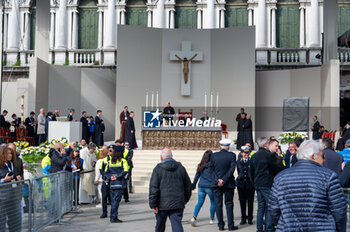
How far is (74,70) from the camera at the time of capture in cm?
2534

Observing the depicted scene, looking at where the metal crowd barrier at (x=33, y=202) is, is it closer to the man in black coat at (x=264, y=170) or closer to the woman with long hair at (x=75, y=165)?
the woman with long hair at (x=75, y=165)

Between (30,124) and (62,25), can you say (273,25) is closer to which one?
(62,25)

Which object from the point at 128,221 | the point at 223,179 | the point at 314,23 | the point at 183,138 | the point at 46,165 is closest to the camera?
the point at 223,179

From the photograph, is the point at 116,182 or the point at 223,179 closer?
the point at 223,179

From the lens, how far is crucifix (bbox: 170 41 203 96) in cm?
2492

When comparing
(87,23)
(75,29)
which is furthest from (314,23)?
(75,29)

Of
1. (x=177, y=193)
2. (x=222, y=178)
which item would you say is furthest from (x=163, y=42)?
(x=177, y=193)

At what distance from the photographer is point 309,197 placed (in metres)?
4.50

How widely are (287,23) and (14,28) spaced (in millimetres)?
16608

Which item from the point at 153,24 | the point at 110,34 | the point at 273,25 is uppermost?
the point at 153,24

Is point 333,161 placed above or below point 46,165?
above

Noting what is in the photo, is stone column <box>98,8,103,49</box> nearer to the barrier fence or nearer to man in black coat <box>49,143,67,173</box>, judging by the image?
man in black coat <box>49,143,67,173</box>

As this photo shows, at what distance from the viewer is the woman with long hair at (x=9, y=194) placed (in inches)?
272

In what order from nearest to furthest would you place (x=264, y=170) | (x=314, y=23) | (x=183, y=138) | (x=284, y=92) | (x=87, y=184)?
(x=264, y=170)
(x=87, y=184)
(x=183, y=138)
(x=284, y=92)
(x=314, y=23)
